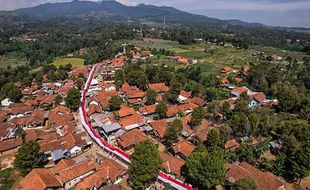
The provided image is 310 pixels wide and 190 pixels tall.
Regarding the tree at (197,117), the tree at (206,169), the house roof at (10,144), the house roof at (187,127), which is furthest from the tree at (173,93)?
the house roof at (10,144)

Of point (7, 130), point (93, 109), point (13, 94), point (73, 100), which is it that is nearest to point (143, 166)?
point (93, 109)

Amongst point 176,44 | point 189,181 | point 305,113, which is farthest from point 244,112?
point 176,44

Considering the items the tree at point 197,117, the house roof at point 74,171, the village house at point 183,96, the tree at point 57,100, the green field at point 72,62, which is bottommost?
the green field at point 72,62

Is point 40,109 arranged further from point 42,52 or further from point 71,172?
point 42,52

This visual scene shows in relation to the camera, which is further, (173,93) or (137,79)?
(137,79)

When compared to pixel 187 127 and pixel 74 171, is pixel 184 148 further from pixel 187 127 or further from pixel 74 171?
pixel 74 171

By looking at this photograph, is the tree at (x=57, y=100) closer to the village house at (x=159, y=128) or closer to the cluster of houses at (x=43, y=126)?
the cluster of houses at (x=43, y=126)

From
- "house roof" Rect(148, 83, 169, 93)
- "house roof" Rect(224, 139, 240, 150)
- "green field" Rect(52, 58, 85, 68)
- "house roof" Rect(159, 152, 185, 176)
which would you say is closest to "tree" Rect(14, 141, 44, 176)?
"house roof" Rect(159, 152, 185, 176)
